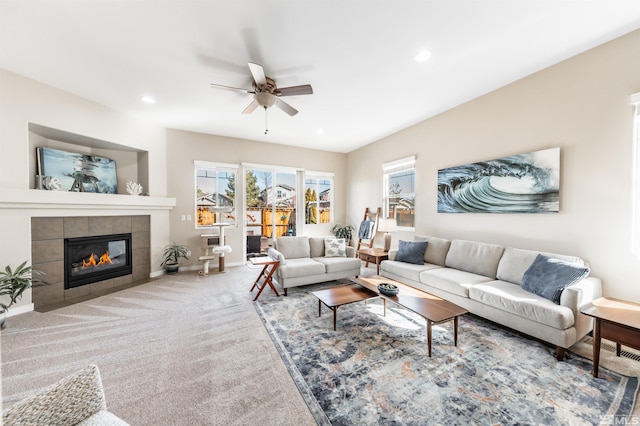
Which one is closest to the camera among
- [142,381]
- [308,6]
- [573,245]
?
[142,381]

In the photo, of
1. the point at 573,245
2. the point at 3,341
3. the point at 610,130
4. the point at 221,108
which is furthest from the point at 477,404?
the point at 221,108

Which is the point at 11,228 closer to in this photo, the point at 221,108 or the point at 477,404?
the point at 221,108

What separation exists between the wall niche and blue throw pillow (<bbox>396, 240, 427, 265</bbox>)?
16.1ft

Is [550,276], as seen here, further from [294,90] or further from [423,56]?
[294,90]

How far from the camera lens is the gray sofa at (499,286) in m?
2.11

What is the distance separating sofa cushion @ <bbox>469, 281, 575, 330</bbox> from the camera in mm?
2051

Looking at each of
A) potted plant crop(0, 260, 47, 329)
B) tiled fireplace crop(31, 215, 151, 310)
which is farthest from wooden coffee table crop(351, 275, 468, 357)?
tiled fireplace crop(31, 215, 151, 310)

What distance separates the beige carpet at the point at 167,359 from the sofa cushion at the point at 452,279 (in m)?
0.99

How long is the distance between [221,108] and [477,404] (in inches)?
183

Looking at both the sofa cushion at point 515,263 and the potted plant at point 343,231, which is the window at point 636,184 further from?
the potted plant at point 343,231

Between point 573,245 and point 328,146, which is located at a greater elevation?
point 328,146

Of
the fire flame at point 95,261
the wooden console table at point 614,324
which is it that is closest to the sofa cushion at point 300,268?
the wooden console table at point 614,324

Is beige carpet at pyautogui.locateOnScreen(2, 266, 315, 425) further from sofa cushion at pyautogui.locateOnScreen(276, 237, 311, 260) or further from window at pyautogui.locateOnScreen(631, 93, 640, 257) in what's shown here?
window at pyautogui.locateOnScreen(631, 93, 640, 257)

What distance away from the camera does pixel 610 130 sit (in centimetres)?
242
